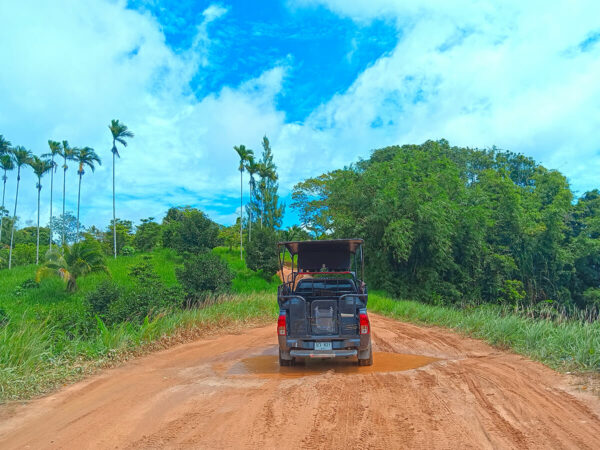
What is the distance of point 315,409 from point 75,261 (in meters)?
21.2

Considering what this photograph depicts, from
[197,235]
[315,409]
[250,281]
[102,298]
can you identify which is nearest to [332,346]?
[315,409]

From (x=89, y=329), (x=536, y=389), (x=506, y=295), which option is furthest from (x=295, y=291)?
(x=506, y=295)

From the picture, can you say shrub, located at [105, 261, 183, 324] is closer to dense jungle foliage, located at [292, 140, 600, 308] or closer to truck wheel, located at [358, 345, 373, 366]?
truck wheel, located at [358, 345, 373, 366]

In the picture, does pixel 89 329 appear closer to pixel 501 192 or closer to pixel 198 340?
Answer: pixel 198 340

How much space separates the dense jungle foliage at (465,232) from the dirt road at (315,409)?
15.4 m

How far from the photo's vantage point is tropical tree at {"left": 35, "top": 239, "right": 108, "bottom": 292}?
2166 cm

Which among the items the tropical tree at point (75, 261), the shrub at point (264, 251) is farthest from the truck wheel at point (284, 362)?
the shrub at point (264, 251)

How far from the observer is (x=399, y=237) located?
21.3 meters

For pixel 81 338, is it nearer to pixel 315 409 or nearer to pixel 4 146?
pixel 315 409

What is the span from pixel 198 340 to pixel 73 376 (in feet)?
13.8

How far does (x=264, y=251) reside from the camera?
105 feet

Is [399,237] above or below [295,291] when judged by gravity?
above

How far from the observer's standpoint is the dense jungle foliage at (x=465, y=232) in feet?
74.3

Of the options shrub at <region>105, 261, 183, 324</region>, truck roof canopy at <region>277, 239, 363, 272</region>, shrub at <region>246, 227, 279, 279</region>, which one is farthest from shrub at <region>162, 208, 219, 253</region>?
truck roof canopy at <region>277, 239, 363, 272</region>
